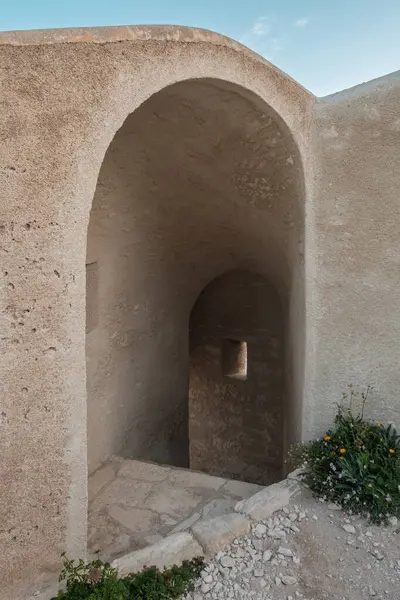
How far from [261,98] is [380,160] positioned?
0.97 metres

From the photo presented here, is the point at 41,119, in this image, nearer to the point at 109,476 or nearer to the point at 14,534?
the point at 14,534

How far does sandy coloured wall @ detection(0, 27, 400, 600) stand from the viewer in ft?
6.72

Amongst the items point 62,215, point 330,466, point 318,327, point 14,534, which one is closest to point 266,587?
point 330,466

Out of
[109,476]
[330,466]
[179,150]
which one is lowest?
[109,476]

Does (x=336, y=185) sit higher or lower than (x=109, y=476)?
higher

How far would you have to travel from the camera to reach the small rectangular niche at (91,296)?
3.61 m

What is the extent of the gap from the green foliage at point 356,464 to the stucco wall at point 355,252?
16 cm

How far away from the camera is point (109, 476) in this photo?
3707mm

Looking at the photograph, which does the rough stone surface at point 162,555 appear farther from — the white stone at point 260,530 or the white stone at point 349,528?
the white stone at point 349,528

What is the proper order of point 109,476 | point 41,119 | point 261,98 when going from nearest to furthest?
1. point 41,119
2. point 261,98
3. point 109,476

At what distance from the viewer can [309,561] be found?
2424 millimetres

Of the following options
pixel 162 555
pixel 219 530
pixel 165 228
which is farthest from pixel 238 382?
pixel 162 555

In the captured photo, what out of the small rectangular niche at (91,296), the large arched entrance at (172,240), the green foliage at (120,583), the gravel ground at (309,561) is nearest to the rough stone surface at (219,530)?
the gravel ground at (309,561)

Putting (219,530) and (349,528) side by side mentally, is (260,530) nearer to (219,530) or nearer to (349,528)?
(219,530)
